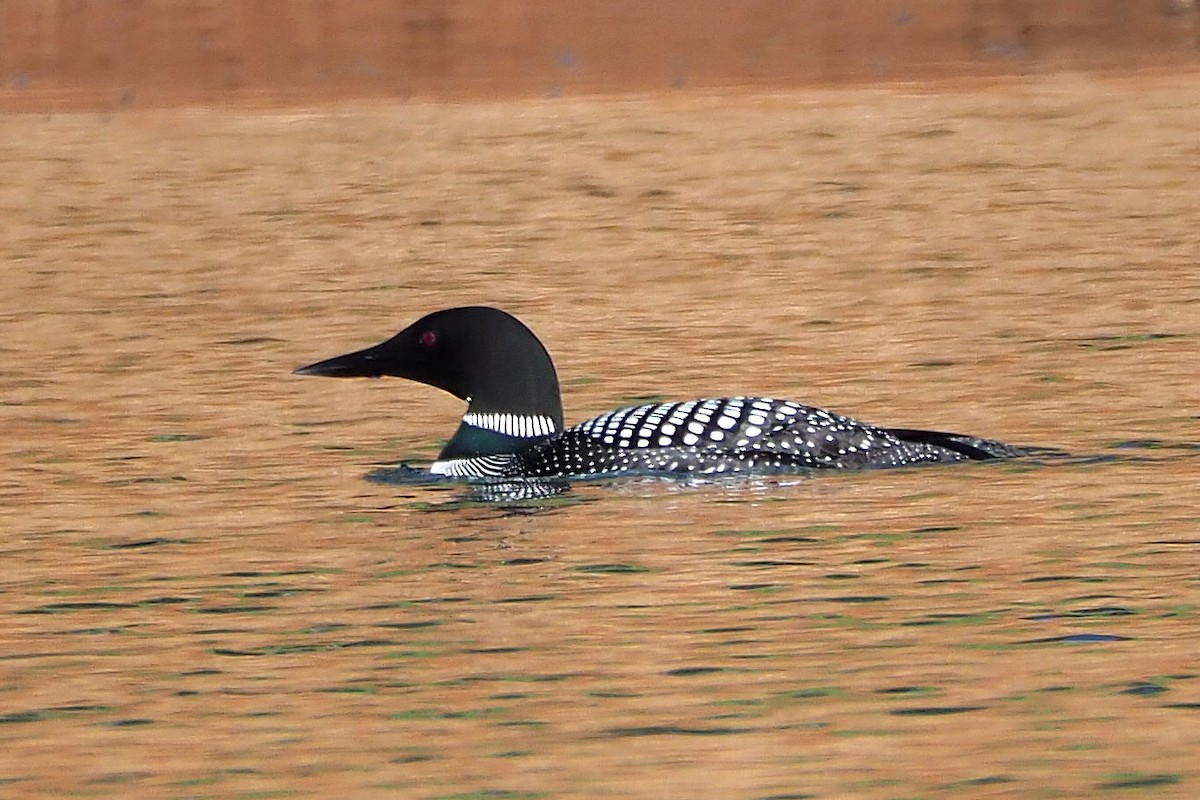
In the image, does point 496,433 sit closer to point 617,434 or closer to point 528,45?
point 617,434

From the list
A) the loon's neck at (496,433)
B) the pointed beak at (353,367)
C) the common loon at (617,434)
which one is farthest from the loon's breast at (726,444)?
the pointed beak at (353,367)

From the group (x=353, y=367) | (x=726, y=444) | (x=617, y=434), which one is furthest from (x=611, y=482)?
(x=353, y=367)

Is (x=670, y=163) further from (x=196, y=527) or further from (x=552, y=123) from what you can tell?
(x=196, y=527)

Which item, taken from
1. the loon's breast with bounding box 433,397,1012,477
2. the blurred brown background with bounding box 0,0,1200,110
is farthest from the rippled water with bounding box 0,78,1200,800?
the blurred brown background with bounding box 0,0,1200,110

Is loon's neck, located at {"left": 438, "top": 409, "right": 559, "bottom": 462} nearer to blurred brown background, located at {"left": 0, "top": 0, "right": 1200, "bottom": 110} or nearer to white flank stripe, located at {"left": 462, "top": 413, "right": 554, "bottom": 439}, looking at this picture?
white flank stripe, located at {"left": 462, "top": 413, "right": 554, "bottom": 439}

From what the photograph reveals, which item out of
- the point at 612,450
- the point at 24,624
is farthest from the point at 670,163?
the point at 24,624

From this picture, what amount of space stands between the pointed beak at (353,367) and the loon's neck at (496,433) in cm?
31

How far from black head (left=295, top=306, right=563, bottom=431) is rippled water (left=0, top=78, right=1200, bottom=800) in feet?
1.14

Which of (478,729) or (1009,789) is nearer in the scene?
(1009,789)

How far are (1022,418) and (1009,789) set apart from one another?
403cm

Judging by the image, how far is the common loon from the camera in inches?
281

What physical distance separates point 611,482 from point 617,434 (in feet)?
0.41

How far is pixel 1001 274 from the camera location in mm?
11430

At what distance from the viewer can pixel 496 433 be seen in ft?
24.5
